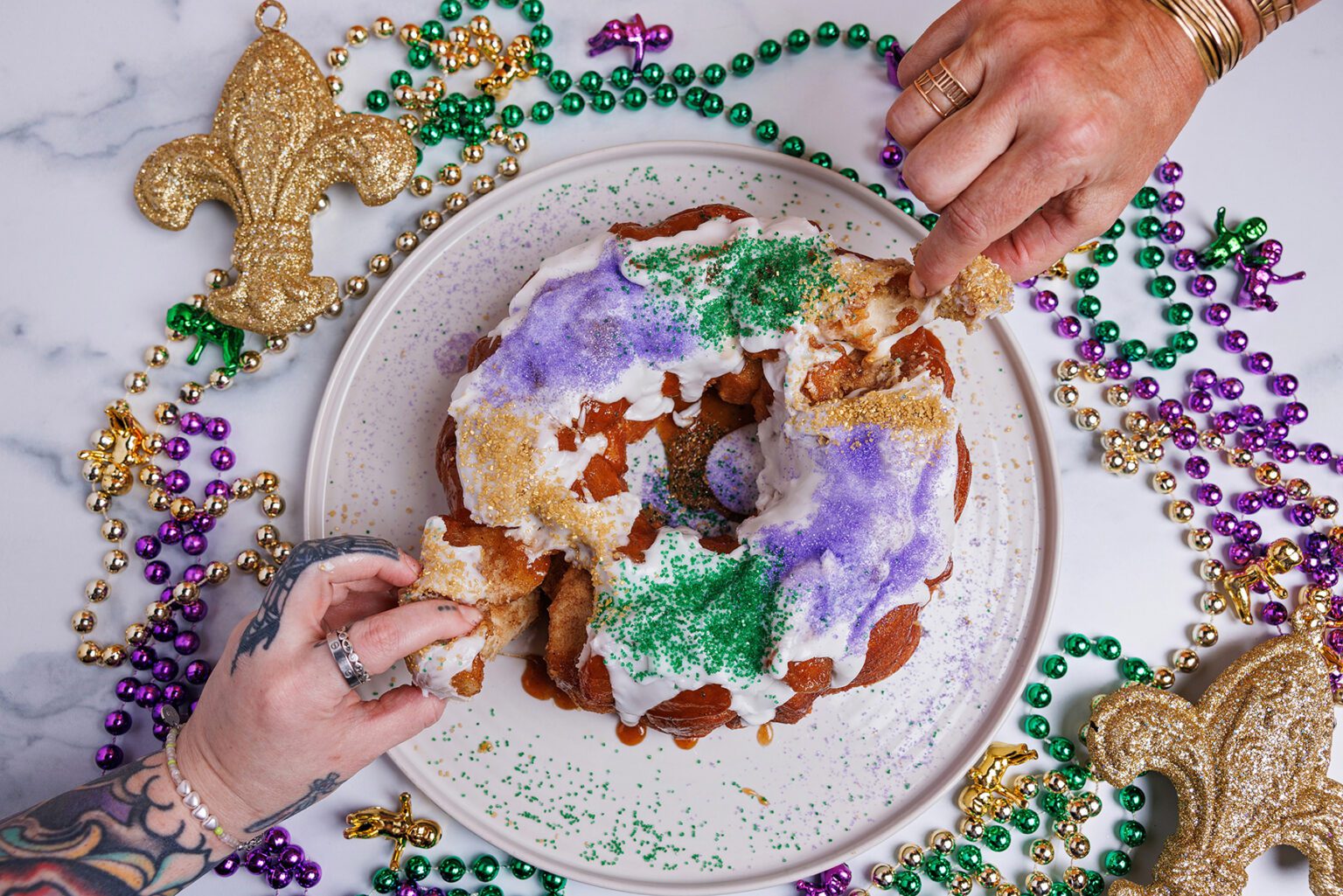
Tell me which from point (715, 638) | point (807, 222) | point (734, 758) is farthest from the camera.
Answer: point (734, 758)

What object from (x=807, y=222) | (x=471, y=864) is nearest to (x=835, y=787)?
(x=471, y=864)

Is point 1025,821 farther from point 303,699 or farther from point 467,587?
point 303,699

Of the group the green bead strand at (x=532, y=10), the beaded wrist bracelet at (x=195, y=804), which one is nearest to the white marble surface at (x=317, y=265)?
the green bead strand at (x=532, y=10)

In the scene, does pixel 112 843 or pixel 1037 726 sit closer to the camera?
pixel 112 843

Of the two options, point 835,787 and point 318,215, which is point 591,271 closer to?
point 318,215

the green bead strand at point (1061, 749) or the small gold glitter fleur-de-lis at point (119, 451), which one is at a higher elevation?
the small gold glitter fleur-de-lis at point (119, 451)

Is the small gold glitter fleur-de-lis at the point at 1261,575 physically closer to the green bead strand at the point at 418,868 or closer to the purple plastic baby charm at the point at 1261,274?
the purple plastic baby charm at the point at 1261,274

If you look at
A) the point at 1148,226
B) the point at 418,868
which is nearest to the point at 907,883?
the point at 418,868
